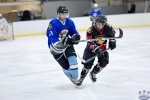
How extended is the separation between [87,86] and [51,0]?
11.2 meters

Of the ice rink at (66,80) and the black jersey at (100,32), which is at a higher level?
the black jersey at (100,32)

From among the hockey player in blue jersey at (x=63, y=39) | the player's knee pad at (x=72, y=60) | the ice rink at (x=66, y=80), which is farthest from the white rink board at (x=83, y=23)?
the player's knee pad at (x=72, y=60)

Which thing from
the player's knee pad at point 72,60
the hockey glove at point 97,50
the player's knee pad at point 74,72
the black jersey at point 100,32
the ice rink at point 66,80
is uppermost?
the black jersey at point 100,32

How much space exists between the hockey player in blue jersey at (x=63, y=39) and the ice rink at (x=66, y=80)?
1.02ft

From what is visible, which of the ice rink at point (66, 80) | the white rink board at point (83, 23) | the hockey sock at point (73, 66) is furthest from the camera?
the white rink board at point (83, 23)

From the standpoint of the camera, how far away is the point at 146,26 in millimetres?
12109

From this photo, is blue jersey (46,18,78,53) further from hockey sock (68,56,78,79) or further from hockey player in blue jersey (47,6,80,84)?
hockey sock (68,56,78,79)

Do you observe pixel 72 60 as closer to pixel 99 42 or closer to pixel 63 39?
pixel 63 39

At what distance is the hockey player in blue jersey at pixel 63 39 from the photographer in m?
3.43

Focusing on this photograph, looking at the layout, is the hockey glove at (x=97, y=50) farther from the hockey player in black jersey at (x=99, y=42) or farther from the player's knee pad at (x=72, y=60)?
the player's knee pad at (x=72, y=60)

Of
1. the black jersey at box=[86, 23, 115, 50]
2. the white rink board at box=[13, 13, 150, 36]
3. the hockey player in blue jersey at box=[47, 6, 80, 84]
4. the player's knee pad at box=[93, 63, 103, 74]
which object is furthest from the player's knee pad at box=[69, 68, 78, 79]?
the white rink board at box=[13, 13, 150, 36]

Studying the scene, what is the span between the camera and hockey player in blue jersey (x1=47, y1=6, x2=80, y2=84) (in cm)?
343

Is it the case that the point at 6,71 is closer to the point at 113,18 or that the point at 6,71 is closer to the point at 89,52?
the point at 89,52

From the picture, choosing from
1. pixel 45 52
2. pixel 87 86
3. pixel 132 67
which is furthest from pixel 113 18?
pixel 87 86
